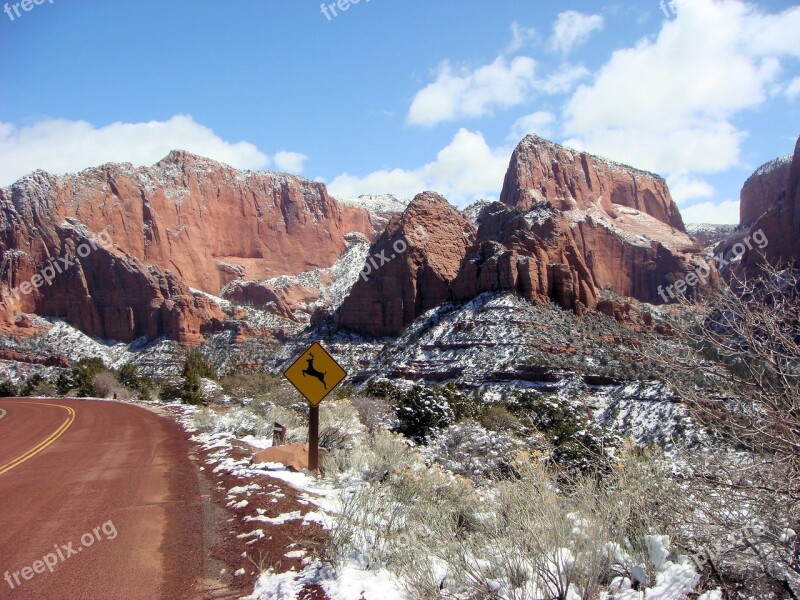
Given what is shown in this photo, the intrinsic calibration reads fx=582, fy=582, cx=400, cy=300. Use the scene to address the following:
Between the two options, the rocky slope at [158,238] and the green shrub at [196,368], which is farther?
the rocky slope at [158,238]

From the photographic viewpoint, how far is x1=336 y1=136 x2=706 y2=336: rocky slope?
71875 mm

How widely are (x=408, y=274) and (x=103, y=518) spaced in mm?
88669

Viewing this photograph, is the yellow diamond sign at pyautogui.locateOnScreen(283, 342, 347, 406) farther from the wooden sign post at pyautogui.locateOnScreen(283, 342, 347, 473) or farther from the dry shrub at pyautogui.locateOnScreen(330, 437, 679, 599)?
the dry shrub at pyautogui.locateOnScreen(330, 437, 679, 599)

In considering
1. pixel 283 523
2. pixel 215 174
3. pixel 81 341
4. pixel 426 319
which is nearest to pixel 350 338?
pixel 426 319

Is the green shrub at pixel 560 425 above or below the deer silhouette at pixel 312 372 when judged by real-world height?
below

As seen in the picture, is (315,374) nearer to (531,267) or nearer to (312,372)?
(312,372)

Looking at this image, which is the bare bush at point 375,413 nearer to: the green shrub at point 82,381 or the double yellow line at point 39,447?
the double yellow line at point 39,447

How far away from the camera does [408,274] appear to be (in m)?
96.4

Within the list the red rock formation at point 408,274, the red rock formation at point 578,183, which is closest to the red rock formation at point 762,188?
the red rock formation at point 578,183

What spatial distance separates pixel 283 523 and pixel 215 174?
185 metres

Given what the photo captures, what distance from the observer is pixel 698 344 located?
18.8ft

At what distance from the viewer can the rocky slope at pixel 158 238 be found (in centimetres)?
11362

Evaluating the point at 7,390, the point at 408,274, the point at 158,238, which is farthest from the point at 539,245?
the point at 158,238

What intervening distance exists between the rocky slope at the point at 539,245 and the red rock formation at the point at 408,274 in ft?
0.58
